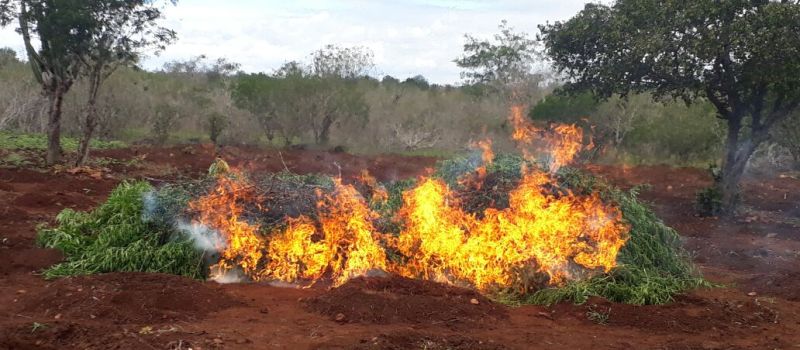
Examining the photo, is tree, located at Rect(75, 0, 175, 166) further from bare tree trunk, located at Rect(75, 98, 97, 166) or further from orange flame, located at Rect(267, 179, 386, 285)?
orange flame, located at Rect(267, 179, 386, 285)

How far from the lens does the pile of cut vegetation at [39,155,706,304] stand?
624 cm

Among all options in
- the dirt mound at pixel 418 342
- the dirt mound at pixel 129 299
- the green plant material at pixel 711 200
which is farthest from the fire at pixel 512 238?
the green plant material at pixel 711 200

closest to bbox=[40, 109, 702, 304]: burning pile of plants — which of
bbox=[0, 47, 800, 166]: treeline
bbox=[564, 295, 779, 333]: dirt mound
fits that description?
bbox=[564, 295, 779, 333]: dirt mound

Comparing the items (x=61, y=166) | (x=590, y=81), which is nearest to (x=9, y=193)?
(x=61, y=166)

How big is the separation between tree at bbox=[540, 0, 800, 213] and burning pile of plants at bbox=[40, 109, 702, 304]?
452 cm

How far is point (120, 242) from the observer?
6695 millimetres

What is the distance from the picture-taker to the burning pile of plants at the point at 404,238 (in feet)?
20.9

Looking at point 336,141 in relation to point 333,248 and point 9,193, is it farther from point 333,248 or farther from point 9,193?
point 333,248

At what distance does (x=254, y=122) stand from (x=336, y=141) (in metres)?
2.81

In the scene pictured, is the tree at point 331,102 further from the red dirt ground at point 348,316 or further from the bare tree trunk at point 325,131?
the red dirt ground at point 348,316

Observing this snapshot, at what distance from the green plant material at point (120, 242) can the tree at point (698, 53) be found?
26.8ft

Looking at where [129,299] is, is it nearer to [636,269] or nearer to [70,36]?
[636,269]

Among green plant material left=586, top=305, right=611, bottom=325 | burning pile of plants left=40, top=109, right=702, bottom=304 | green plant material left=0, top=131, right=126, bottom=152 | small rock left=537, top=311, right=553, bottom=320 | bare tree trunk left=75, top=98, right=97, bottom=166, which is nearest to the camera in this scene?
green plant material left=586, top=305, right=611, bottom=325

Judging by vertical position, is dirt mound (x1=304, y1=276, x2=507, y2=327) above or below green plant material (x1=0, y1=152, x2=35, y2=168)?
below
